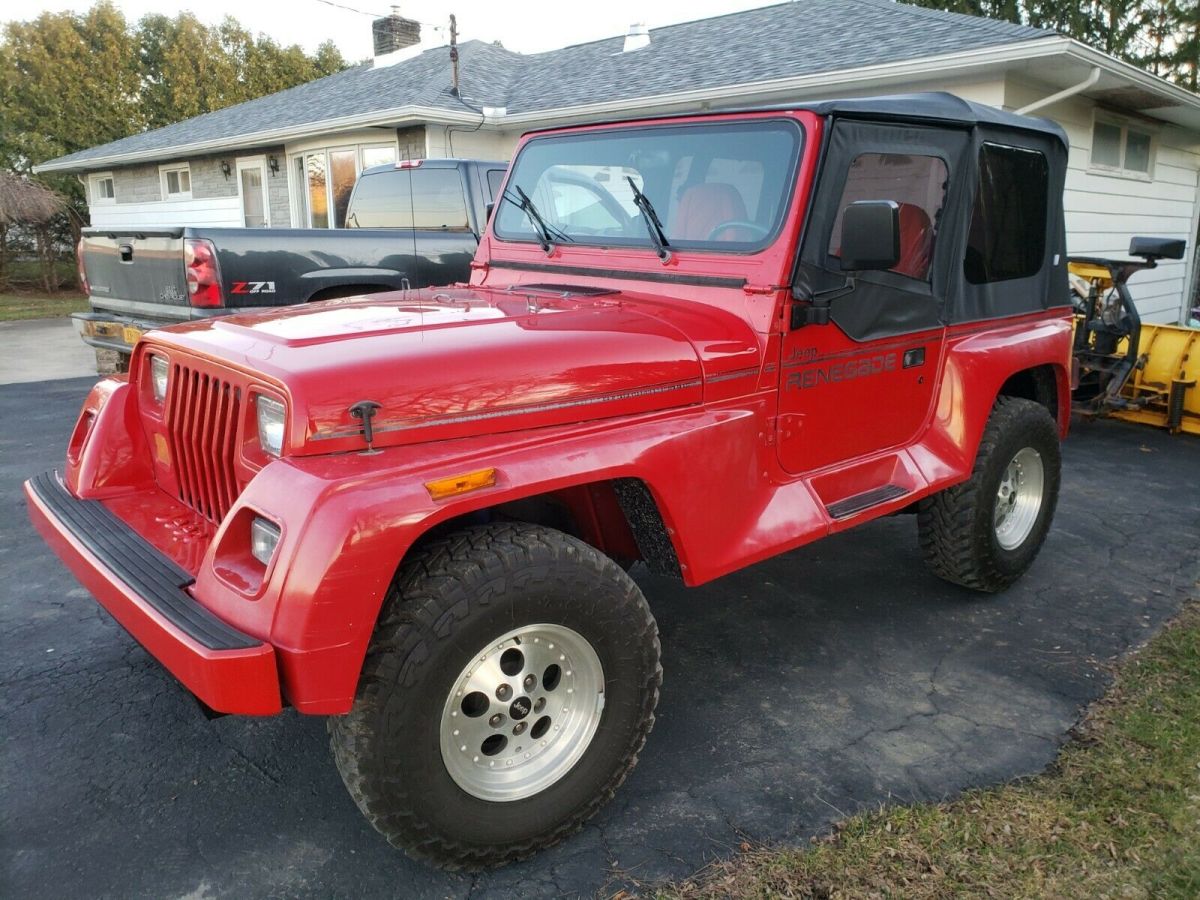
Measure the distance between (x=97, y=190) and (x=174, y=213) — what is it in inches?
186

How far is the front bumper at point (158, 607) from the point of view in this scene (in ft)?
6.59

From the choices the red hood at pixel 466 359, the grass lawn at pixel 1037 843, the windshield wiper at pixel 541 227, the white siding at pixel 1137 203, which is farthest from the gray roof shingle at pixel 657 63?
the grass lawn at pixel 1037 843

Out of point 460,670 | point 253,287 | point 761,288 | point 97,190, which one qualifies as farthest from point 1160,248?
point 97,190

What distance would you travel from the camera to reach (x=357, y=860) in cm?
255

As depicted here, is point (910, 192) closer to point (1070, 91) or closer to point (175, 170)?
point (1070, 91)

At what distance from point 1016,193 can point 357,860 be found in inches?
145

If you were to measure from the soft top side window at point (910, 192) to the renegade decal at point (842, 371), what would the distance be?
0.36 meters

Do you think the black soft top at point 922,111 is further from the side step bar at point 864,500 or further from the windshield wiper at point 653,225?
the side step bar at point 864,500

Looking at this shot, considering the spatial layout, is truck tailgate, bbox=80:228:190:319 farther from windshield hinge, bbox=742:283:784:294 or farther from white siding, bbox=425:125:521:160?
white siding, bbox=425:125:521:160

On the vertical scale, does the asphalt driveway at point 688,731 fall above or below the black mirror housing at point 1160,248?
below

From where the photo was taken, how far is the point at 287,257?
5.97 m

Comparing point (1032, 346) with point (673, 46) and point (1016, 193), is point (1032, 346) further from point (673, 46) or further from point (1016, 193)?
point (673, 46)

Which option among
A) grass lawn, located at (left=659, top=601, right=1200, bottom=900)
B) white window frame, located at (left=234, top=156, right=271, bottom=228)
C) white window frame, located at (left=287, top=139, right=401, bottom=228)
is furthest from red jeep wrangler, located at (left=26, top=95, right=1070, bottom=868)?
white window frame, located at (left=234, top=156, right=271, bottom=228)

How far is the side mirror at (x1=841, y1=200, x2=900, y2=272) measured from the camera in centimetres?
274
